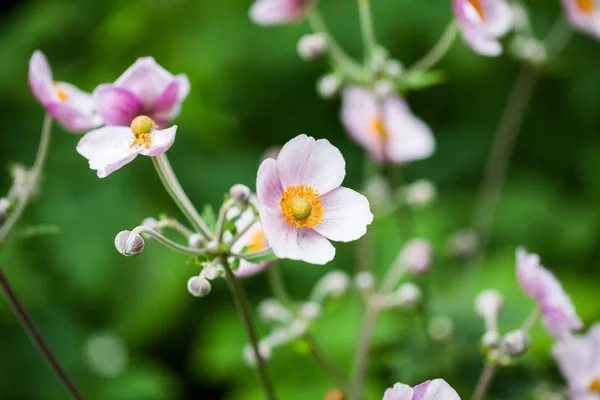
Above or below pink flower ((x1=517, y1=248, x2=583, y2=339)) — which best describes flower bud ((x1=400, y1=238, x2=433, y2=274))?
above

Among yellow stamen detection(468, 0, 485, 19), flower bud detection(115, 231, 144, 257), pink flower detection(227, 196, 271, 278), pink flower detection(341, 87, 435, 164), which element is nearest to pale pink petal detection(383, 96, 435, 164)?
pink flower detection(341, 87, 435, 164)

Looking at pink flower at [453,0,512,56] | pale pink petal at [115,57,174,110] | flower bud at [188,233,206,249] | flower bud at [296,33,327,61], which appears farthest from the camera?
flower bud at [296,33,327,61]

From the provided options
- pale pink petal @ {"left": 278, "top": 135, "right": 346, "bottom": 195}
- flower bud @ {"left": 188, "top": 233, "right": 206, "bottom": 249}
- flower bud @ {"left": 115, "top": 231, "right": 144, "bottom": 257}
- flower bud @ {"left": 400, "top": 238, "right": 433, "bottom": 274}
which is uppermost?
flower bud @ {"left": 400, "top": 238, "right": 433, "bottom": 274}

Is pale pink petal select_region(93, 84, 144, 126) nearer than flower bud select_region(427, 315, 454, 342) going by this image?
Yes

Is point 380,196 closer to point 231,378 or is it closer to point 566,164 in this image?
point 231,378

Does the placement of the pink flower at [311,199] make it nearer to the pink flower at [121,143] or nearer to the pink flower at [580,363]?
the pink flower at [121,143]

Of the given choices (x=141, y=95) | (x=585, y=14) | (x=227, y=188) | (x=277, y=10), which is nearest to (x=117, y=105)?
(x=141, y=95)

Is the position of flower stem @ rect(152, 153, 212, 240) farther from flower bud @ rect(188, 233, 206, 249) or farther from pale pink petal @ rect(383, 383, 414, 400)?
pale pink petal @ rect(383, 383, 414, 400)
